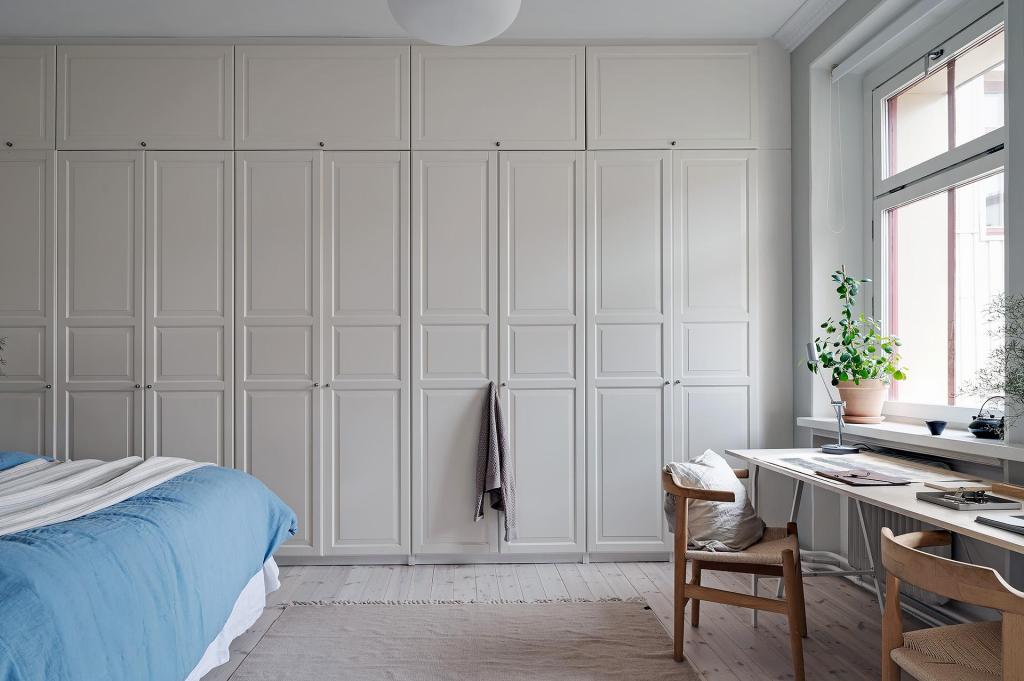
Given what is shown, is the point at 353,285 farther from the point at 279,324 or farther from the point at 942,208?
the point at 942,208

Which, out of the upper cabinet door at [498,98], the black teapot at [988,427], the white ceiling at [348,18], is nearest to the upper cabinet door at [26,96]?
the white ceiling at [348,18]

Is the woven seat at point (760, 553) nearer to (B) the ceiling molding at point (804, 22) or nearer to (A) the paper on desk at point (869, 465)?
(A) the paper on desk at point (869, 465)

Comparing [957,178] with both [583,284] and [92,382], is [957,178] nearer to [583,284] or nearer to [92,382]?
[583,284]

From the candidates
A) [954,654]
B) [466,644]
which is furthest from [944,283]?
[466,644]

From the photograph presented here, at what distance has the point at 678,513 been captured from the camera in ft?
7.86

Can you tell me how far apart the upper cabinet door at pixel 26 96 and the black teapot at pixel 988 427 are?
180 inches

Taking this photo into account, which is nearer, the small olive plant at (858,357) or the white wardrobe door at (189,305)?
the small olive plant at (858,357)

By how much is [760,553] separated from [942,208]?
1.80 m

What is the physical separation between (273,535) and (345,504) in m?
0.85

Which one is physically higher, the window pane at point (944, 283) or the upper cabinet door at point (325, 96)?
the upper cabinet door at point (325, 96)

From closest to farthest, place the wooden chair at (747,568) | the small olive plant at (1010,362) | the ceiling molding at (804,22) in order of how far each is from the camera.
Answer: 1. the small olive plant at (1010,362)
2. the wooden chair at (747,568)
3. the ceiling molding at (804,22)

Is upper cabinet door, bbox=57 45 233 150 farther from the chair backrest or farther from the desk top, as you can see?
the chair backrest

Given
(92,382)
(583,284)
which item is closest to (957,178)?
(583,284)

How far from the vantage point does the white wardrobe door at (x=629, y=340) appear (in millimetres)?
3682
